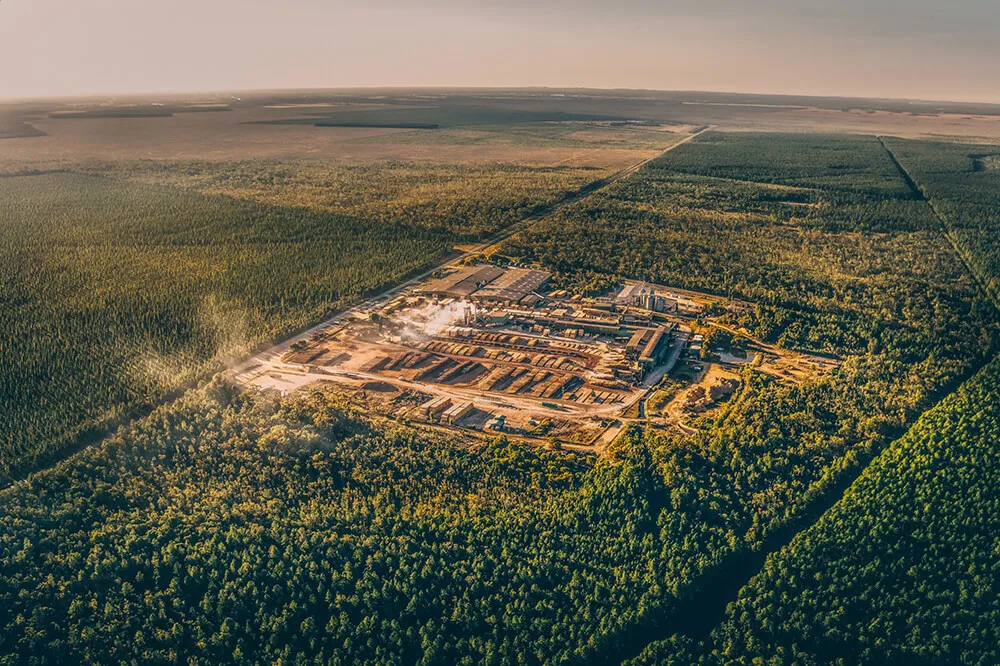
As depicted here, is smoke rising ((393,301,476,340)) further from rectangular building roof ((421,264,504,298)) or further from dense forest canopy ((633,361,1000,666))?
dense forest canopy ((633,361,1000,666))

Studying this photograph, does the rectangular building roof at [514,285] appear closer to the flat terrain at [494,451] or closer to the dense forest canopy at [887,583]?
the flat terrain at [494,451]

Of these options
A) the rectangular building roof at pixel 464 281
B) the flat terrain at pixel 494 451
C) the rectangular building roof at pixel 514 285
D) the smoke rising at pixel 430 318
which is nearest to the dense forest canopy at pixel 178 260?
the flat terrain at pixel 494 451

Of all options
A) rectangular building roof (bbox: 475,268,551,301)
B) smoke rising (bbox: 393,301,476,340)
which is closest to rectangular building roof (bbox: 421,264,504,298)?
rectangular building roof (bbox: 475,268,551,301)

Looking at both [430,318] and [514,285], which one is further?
[514,285]

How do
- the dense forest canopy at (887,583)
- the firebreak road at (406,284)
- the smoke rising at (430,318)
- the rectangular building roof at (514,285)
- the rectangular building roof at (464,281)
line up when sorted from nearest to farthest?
the dense forest canopy at (887,583) < the firebreak road at (406,284) < the smoke rising at (430,318) < the rectangular building roof at (514,285) < the rectangular building roof at (464,281)

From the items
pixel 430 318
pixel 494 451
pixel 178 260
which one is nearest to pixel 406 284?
pixel 430 318

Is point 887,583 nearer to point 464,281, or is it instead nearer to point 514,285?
point 514,285

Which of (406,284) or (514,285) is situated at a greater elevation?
(514,285)

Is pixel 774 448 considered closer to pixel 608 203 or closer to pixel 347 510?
pixel 347 510

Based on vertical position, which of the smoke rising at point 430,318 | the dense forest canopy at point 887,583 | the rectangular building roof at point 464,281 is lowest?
the dense forest canopy at point 887,583

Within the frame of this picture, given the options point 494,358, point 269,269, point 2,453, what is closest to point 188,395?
point 2,453

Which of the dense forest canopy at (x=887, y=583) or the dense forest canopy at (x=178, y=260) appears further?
the dense forest canopy at (x=178, y=260)
